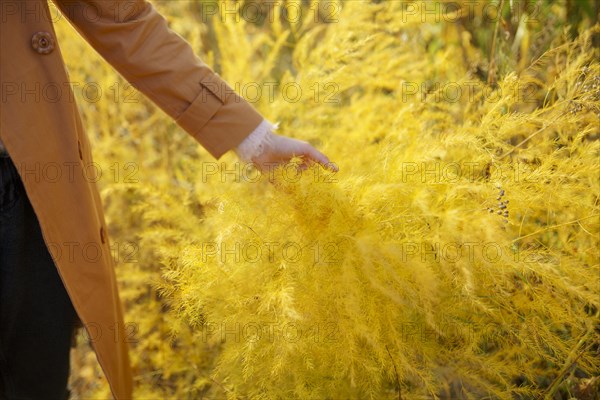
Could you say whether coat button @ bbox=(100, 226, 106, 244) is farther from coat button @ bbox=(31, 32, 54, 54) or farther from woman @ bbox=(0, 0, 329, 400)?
coat button @ bbox=(31, 32, 54, 54)

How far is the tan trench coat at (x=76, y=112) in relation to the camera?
3.17 feet

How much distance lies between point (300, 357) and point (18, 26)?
0.78 metres

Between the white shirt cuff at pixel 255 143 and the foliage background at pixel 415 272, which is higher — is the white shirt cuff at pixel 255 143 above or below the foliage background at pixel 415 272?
above

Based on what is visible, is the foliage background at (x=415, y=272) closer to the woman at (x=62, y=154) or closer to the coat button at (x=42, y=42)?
the woman at (x=62, y=154)

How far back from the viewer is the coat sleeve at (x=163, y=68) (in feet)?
3.43

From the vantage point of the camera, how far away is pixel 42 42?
0.98m

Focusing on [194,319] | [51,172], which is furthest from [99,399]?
[51,172]

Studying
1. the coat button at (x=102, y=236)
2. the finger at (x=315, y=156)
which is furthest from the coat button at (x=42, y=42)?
the finger at (x=315, y=156)

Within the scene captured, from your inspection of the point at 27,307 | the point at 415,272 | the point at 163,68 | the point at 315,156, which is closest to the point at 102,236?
the point at 27,307

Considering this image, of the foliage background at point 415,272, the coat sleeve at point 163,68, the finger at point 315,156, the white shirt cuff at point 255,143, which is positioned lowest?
the foliage background at point 415,272

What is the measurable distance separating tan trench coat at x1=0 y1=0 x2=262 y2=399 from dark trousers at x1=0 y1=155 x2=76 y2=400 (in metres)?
0.06

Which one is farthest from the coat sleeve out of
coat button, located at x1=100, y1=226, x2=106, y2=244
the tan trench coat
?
coat button, located at x1=100, y1=226, x2=106, y2=244

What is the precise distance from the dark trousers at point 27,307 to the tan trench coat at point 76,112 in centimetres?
6

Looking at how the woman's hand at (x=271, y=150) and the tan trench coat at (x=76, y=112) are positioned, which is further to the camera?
the woman's hand at (x=271, y=150)
